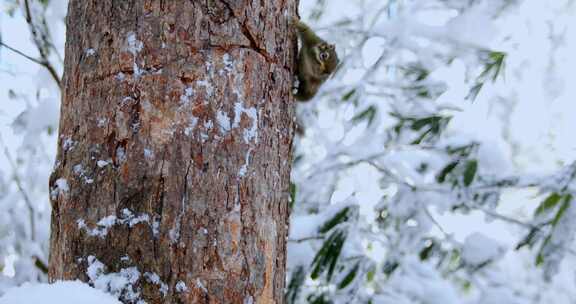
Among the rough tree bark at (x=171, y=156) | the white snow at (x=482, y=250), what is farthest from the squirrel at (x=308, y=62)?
the white snow at (x=482, y=250)

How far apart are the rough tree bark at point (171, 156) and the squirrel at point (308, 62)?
145mm

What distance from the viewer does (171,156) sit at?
1.03 meters

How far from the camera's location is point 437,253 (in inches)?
99.7

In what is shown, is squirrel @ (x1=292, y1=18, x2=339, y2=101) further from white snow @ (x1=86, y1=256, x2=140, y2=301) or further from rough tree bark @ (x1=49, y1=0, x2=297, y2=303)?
white snow @ (x1=86, y1=256, x2=140, y2=301)

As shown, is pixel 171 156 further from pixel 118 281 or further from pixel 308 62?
pixel 308 62

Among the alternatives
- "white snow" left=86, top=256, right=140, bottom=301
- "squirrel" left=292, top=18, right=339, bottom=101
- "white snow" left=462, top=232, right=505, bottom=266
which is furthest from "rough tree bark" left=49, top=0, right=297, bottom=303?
"white snow" left=462, top=232, right=505, bottom=266

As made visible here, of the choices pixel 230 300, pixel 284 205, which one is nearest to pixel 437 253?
pixel 284 205

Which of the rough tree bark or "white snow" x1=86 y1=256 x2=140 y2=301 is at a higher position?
the rough tree bark

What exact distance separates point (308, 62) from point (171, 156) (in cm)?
46

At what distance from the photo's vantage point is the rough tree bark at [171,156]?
39.3 inches

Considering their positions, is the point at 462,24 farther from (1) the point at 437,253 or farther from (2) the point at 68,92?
(2) the point at 68,92

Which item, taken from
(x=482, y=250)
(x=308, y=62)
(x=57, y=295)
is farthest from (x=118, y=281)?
(x=482, y=250)

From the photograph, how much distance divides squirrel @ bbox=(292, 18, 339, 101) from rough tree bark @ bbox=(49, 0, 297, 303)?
145mm

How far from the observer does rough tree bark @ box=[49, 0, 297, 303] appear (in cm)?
100
